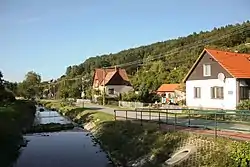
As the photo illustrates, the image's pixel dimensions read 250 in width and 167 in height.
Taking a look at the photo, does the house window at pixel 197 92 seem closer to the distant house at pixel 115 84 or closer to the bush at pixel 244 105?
the bush at pixel 244 105

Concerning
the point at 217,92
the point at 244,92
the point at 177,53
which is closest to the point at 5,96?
the point at 217,92

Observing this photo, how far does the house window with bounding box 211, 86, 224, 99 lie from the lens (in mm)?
34312

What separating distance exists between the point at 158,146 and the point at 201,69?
20.8 meters

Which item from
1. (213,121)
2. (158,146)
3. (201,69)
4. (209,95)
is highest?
(201,69)

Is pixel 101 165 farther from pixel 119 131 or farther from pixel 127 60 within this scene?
pixel 127 60

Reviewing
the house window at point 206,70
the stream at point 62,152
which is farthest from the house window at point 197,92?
the stream at point 62,152

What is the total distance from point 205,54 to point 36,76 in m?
110

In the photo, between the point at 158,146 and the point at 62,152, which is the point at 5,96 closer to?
the point at 62,152

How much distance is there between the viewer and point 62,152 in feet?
83.8

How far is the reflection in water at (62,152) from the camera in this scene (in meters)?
21.3

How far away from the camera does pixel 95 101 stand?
71.9 m

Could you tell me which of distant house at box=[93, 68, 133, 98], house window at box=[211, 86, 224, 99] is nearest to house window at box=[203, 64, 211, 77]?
house window at box=[211, 86, 224, 99]

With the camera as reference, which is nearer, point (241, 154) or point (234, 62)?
point (241, 154)

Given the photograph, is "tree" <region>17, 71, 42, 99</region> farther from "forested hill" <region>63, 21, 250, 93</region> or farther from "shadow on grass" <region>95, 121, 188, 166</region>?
"shadow on grass" <region>95, 121, 188, 166</region>
